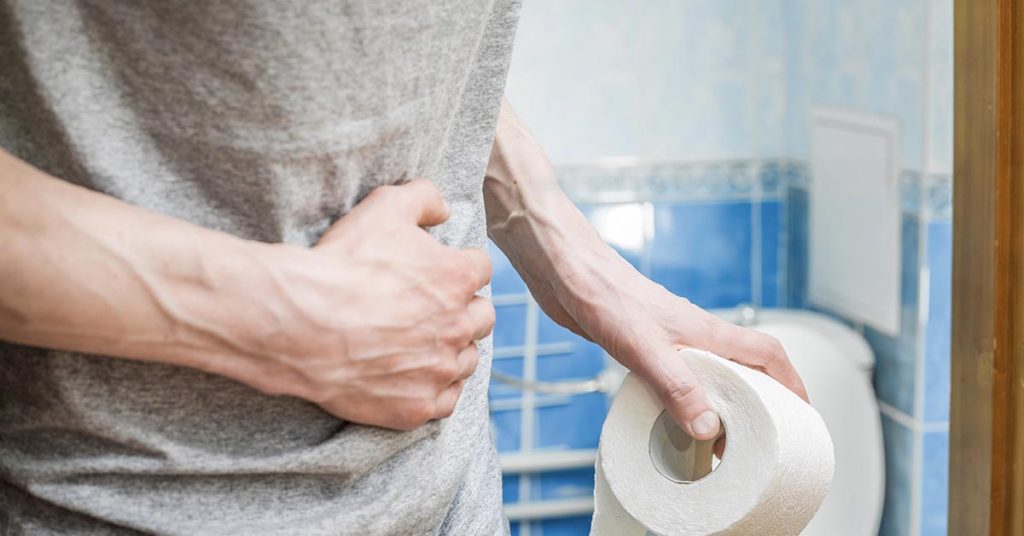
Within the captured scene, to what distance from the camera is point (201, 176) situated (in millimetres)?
602

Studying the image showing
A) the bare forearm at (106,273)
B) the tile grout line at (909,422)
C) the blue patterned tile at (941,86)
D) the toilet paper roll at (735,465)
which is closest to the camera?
the bare forearm at (106,273)

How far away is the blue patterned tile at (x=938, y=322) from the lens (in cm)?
185

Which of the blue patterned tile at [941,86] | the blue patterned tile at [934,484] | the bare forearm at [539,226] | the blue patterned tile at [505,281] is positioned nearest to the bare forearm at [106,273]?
the bare forearm at [539,226]

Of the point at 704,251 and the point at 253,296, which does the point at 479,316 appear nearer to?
the point at 253,296

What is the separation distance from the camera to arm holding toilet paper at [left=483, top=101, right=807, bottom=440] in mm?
807

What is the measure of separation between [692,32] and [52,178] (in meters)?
1.88

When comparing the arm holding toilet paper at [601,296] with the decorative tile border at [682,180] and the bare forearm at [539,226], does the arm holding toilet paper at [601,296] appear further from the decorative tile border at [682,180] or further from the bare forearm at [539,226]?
the decorative tile border at [682,180]

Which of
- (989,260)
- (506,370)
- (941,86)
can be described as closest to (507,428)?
(506,370)

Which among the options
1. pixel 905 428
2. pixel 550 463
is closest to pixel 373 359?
pixel 905 428

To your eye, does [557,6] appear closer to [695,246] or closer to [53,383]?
[695,246]

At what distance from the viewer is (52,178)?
0.54 metres

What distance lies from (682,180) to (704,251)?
0.14 m

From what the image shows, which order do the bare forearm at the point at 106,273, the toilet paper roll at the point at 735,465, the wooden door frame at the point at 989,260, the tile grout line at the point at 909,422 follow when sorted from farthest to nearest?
the tile grout line at the point at 909,422 → the wooden door frame at the point at 989,260 → the toilet paper roll at the point at 735,465 → the bare forearm at the point at 106,273

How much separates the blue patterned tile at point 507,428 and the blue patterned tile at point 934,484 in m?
0.73
